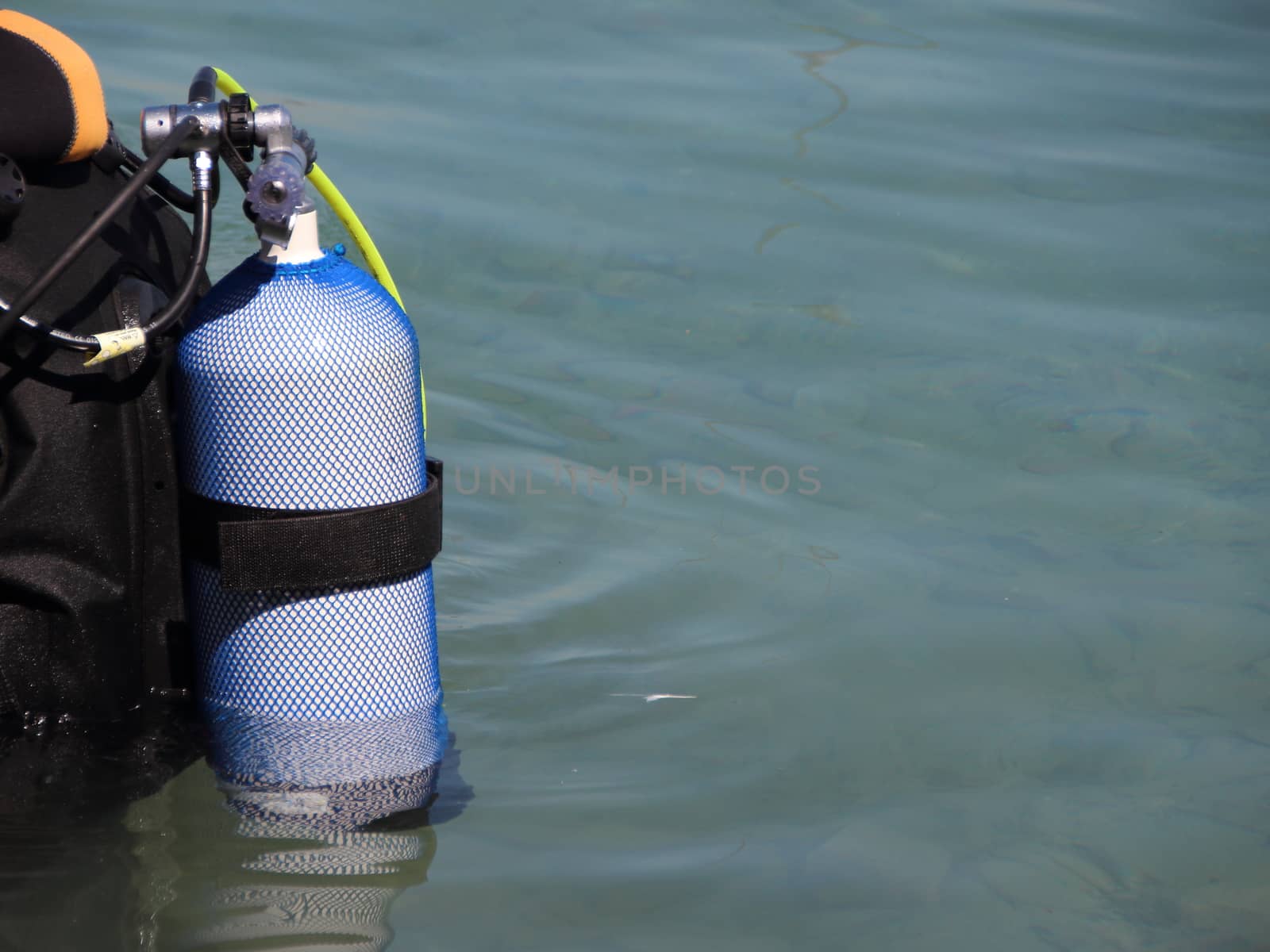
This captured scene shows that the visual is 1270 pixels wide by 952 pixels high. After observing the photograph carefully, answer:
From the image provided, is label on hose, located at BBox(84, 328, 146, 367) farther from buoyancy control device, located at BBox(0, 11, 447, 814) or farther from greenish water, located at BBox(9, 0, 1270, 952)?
greenish water, located at BBox(9, 0, 1270, 952)

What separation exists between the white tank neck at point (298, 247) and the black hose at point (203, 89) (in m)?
0.23

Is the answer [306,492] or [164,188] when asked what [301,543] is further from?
[164,188]

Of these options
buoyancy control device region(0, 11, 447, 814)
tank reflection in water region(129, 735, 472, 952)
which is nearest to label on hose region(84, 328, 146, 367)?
buoyancy control device region(0, 11, 447, 814)

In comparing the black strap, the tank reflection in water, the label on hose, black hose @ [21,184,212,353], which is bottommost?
the tank reflection in water

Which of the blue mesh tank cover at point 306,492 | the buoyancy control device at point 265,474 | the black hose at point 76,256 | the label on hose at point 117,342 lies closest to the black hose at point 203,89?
the buoyancy control device at point 265,474

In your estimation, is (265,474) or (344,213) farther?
(344,213)

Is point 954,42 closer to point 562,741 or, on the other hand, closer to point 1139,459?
point 1139,459

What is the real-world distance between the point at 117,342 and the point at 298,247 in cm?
A: 29

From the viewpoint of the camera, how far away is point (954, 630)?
9.04 ft

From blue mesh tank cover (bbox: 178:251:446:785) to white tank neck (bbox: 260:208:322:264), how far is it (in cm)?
1

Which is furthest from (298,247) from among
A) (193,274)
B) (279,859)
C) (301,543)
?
(279,859)

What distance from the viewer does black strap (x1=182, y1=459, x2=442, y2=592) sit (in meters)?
1.88

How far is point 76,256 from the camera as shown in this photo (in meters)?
1.72

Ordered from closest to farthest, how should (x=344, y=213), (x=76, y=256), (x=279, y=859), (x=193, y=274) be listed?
(x=76, y=256) → (x=193, y=274) → (x=279, y=859) → (x=344, y=213)
